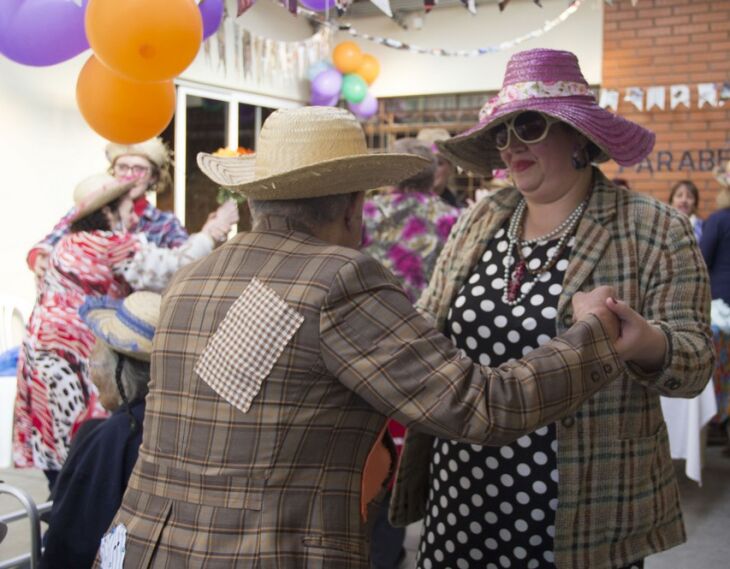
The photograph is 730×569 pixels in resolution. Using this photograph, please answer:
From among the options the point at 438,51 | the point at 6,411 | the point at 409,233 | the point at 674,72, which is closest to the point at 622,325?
the point at 409,233

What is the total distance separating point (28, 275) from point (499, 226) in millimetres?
4942

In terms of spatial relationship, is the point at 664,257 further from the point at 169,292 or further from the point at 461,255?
the point at 169,292

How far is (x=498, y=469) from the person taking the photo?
1.71m

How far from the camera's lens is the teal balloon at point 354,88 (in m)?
8.55

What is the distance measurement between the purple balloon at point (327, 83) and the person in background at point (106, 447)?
6.35m

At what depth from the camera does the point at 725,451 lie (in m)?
5.46

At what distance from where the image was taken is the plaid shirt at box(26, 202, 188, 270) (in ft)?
12.5

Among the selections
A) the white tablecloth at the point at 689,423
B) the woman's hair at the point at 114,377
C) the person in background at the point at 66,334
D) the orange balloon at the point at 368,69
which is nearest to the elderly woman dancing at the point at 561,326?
the woman's hair at the point at 114,377

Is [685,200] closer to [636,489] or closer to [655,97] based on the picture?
[655,97]

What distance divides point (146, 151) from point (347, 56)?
15.6 feet

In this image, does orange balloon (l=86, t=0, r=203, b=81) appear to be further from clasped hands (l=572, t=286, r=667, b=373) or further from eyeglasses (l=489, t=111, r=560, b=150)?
clasped hands (l=572, t=286, r=667, b=373)

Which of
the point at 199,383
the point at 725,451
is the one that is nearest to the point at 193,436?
the point at 199,383

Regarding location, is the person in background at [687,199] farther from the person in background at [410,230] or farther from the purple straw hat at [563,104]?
the purple straw hat at [563,104]

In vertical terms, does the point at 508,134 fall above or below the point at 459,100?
below
